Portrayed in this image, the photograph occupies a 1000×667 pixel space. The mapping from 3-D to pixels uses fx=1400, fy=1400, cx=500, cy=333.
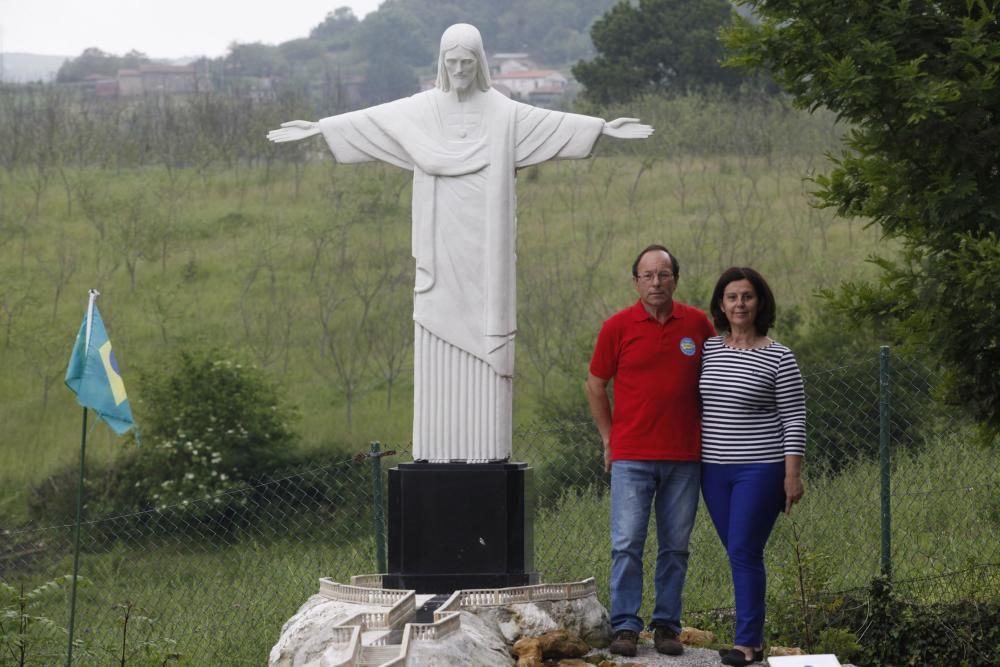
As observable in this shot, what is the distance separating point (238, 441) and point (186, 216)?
12310 mm

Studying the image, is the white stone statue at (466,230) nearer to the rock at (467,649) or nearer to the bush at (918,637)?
the rock at (467,649)

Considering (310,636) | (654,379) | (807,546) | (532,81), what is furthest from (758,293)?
(532,81)

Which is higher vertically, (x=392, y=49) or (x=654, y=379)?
(x=392, y=49)

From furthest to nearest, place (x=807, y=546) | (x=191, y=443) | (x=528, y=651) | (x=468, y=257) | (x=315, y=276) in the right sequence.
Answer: (x=315, y=276) < (x=191, y=443) < (x=807, y=546) < (x=468, y=257) < (x=528, y=651)

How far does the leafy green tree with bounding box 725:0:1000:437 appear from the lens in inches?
229

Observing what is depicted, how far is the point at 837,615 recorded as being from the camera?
7.41 meters

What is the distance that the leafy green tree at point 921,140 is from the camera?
5.82 metres

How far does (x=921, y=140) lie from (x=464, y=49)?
7.14 feet

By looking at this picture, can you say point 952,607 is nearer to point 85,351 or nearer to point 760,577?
point 760,577

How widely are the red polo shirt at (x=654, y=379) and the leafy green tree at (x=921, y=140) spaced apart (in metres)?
0.76

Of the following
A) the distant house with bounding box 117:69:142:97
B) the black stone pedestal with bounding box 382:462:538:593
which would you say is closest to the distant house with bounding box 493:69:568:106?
the distant house with bounding box 117:69:142:97

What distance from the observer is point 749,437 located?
5820mm

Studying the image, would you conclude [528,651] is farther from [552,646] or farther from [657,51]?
[657,51]

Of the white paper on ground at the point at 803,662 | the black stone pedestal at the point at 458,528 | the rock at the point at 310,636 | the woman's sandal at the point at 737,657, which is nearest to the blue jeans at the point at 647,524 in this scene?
the woman's sandal at the point at 737,657
